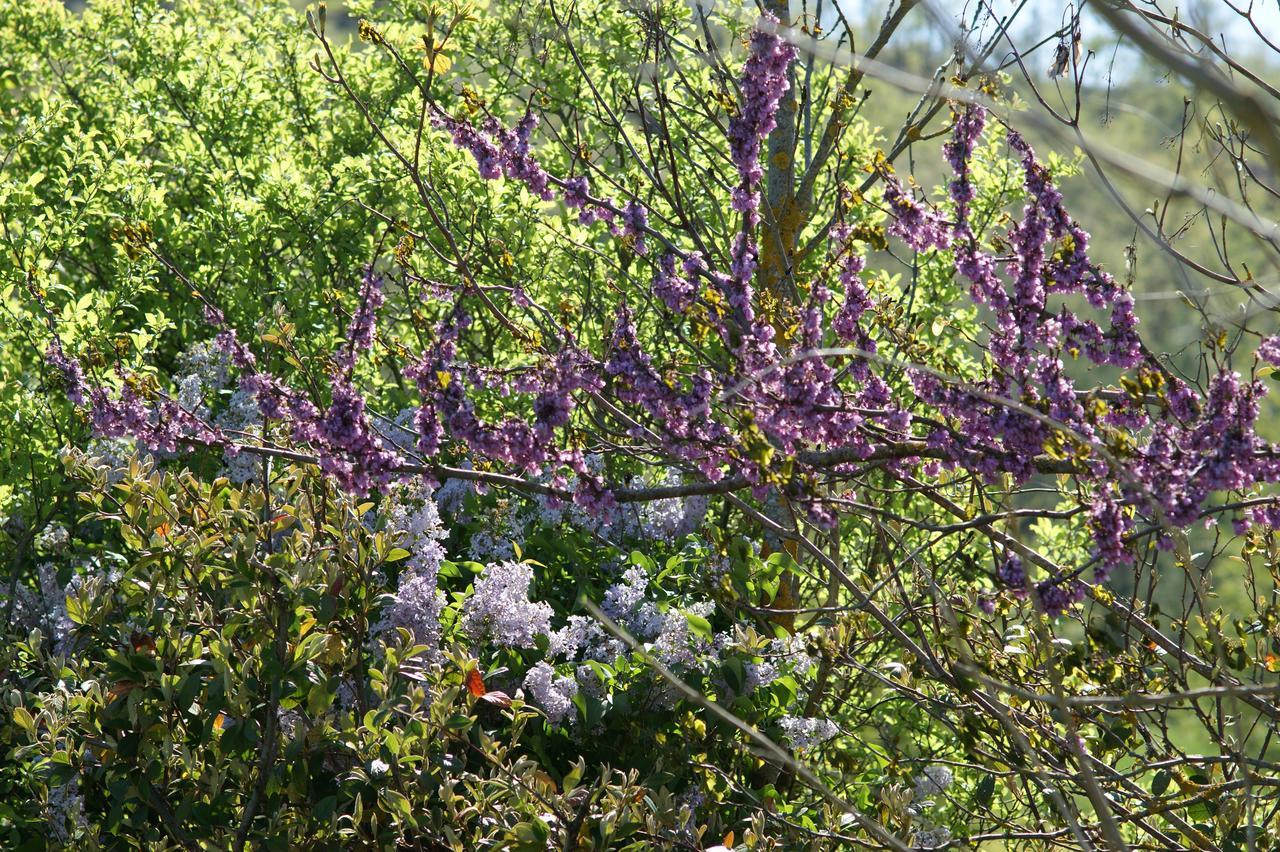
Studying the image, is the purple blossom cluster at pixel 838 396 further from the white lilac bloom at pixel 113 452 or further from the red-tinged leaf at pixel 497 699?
the white lilac bloom at pixel 113 452

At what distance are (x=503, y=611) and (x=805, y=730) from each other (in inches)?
41.4

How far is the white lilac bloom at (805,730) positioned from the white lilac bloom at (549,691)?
2.32 feet

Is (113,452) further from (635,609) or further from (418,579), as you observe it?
(635,609)

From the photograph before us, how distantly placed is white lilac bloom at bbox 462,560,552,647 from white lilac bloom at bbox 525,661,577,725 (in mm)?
185

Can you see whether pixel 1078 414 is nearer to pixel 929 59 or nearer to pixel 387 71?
pixel 929 59

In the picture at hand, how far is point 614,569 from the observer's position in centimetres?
506

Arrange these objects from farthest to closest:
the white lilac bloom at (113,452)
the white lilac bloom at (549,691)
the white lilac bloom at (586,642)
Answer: the white lilac bloom at (113,452), the white lilac bloom at (586,642), the white lilac bloom at (549,691)

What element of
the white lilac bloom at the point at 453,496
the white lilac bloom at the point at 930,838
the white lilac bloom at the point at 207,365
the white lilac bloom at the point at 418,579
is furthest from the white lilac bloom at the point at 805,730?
the white lilac bloom at the point at 207,365

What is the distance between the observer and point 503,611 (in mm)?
4039

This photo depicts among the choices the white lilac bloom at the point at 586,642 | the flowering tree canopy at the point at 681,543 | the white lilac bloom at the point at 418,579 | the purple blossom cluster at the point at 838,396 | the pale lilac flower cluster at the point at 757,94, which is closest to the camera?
the purple blossom cluster at the point at 838,396

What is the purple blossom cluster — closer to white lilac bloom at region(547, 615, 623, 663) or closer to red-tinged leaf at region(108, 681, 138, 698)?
red-tinged leaf at region(108, 681, 138, 698)

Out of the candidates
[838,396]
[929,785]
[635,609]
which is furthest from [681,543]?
[838,396]

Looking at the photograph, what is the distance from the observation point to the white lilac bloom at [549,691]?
3.85m

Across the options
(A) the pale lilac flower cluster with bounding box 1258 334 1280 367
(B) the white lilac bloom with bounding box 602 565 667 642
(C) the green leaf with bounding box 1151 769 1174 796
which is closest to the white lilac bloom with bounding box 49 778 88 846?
(B) the white lilac bloom with bounding box 602 565 667 642
